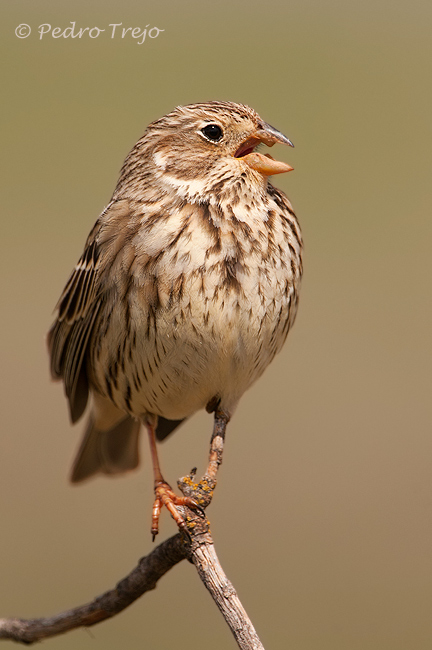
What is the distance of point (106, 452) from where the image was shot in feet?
19.8

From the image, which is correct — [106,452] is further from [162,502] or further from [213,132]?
[213,132]

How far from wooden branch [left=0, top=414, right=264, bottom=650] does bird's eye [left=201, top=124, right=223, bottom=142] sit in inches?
57.8

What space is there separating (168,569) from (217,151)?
1988 mm

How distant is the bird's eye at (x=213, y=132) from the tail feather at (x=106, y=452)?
7.57 ft

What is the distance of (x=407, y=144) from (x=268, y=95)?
7.85ft

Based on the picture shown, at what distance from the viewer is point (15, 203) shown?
539 inches

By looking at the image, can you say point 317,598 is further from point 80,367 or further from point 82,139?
point 82,139

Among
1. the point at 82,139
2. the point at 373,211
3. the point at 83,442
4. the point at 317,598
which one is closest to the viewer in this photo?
the point at 83,442

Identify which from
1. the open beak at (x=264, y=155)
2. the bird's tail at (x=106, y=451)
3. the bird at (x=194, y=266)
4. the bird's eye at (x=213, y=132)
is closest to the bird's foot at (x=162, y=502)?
the bird at (x=194, y=266)

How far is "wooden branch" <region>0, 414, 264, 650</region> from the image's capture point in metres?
3.52

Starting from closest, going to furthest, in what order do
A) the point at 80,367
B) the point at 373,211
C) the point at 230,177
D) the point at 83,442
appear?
the point at 230,177 → the point at 80,367 → the point at 83,442 → the point at 373,211

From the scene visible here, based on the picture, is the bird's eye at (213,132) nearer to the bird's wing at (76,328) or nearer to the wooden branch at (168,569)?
the bird's wing at (76,328)

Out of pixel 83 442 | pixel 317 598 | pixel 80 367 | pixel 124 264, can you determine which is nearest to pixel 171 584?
pixel 317 598

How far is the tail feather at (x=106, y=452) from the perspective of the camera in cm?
604
